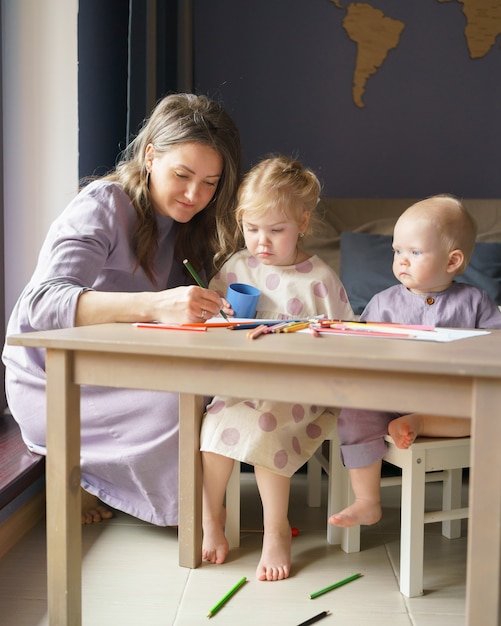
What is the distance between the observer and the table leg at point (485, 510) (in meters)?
0.99

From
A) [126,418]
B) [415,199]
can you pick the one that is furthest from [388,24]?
[126,418]

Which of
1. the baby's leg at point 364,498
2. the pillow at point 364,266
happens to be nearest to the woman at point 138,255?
the baby's leg at point 364,498

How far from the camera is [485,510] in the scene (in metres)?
1.01

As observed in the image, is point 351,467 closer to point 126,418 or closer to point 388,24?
point 126,418

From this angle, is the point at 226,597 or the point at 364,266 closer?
the point at 226,597

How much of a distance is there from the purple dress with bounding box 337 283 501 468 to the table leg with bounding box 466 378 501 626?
619mm

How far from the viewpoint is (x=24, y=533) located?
1943mm

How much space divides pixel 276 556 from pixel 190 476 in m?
0.27

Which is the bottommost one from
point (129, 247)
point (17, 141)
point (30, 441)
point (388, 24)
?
point (30, 441)

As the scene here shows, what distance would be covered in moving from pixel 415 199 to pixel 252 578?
186 cm

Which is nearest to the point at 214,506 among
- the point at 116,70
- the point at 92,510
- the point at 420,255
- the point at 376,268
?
the point at 92,510

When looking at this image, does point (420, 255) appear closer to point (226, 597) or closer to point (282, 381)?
point (282, 381)

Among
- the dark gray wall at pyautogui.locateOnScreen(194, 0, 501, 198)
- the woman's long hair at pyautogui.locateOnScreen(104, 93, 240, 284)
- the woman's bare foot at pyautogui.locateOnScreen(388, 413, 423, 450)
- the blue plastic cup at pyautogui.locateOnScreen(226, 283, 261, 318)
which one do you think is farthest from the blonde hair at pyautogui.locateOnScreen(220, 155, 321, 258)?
the dark gray wall at pyautogui.locateOnScreen(194, 0, 501, 198)

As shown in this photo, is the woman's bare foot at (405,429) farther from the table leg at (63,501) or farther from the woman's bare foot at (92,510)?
the woman's bare foot at (92,510)
